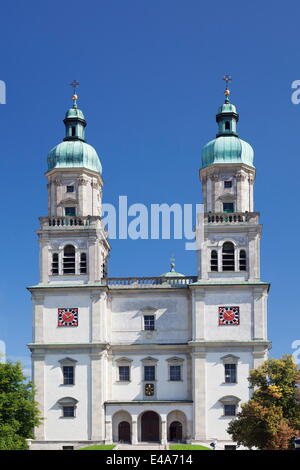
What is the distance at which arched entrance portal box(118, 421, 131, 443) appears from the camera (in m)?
65.1

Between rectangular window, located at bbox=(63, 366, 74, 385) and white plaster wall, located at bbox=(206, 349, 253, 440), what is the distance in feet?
33.9

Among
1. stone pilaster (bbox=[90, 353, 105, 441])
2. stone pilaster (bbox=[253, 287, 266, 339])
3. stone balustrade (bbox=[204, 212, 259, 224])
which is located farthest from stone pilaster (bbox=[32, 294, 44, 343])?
stone pilaster (bbox=[253, 287, 266, 339])

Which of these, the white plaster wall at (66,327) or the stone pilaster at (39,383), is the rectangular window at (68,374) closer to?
the stone pilaster at (39,383)

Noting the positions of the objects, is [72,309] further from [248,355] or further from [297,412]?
[297,412]

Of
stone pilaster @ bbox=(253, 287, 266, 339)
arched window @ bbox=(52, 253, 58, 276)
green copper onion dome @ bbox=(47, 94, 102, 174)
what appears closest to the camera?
stone pilaster @ bbox=(253, 287, 266, 339)

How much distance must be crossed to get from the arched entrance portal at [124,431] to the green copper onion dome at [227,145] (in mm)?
21500

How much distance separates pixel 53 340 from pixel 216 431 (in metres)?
14.2

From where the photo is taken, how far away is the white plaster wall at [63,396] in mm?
63781

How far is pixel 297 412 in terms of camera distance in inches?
1893

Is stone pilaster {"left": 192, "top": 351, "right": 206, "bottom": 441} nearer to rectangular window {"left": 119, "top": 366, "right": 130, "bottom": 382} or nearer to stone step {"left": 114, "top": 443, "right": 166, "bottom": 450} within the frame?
stone step {"left": 114, "top": 443, "right": 166, "bottom": 450}

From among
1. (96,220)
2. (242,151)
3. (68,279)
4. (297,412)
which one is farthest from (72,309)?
(297,412)

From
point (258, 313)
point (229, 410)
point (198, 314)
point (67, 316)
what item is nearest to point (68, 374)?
point (67, 316)

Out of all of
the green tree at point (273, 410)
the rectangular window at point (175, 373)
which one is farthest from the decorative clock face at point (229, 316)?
the green tree at point (273, 410)

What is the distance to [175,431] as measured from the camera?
213ft
